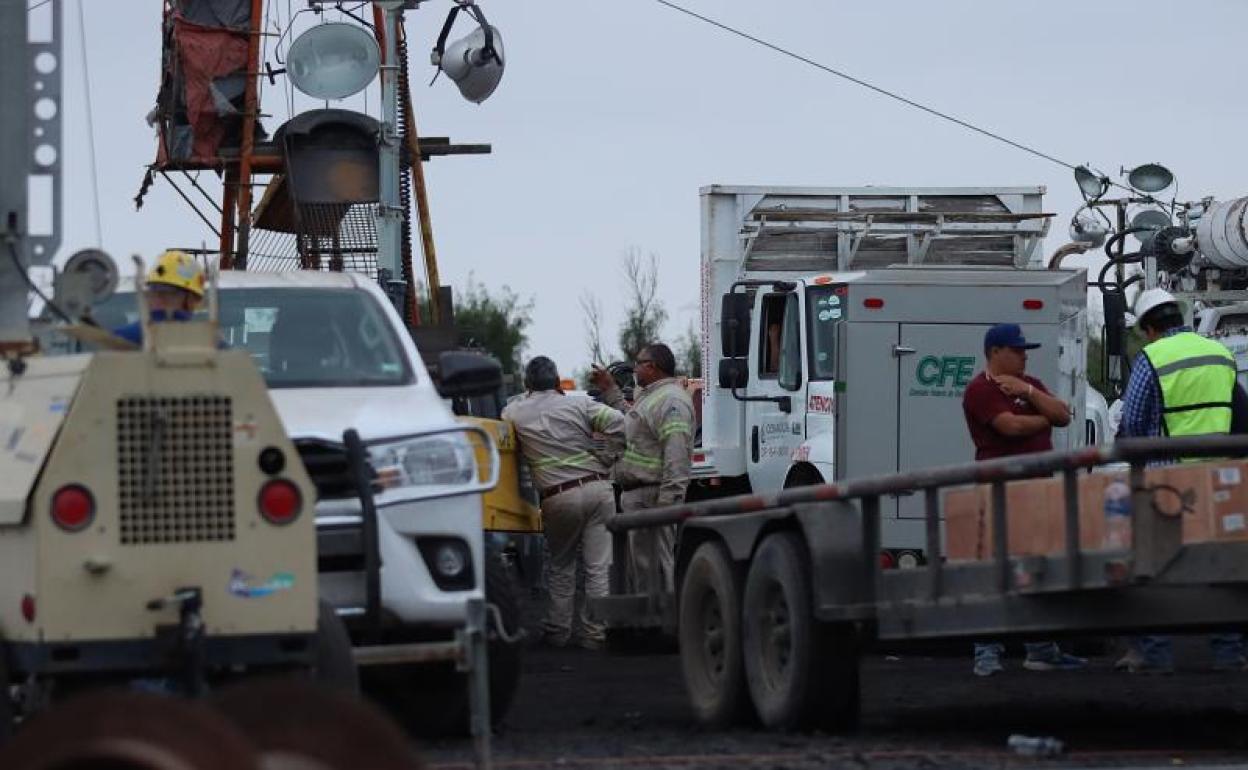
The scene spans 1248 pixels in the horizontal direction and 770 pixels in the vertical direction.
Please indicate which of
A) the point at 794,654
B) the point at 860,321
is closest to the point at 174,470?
the point at 794,654

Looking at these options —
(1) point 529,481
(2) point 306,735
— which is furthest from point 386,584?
(1) point 529,481

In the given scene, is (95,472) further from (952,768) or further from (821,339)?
(821,339)

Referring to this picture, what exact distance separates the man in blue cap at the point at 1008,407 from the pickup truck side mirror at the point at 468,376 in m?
3.08

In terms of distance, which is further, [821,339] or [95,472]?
[821,339]

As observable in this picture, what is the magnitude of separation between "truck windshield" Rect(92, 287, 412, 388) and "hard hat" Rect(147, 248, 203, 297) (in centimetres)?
115

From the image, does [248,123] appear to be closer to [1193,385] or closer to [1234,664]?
[1234,664]

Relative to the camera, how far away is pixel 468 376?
1058cm

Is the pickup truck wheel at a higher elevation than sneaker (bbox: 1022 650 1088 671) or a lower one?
higher

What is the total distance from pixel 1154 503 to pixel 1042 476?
479mm

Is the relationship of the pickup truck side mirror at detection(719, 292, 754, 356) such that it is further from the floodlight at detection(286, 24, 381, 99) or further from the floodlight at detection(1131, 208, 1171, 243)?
the floodlight at detection(1131, 208, 1171, 243)

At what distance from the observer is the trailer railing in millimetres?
9297

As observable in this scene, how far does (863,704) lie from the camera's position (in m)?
12.7

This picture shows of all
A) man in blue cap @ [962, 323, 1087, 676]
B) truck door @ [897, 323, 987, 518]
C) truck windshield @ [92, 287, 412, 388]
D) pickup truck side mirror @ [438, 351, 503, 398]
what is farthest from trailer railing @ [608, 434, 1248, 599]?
truck door @ [897, 323, 987, 518]

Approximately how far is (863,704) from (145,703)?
26.6ft
